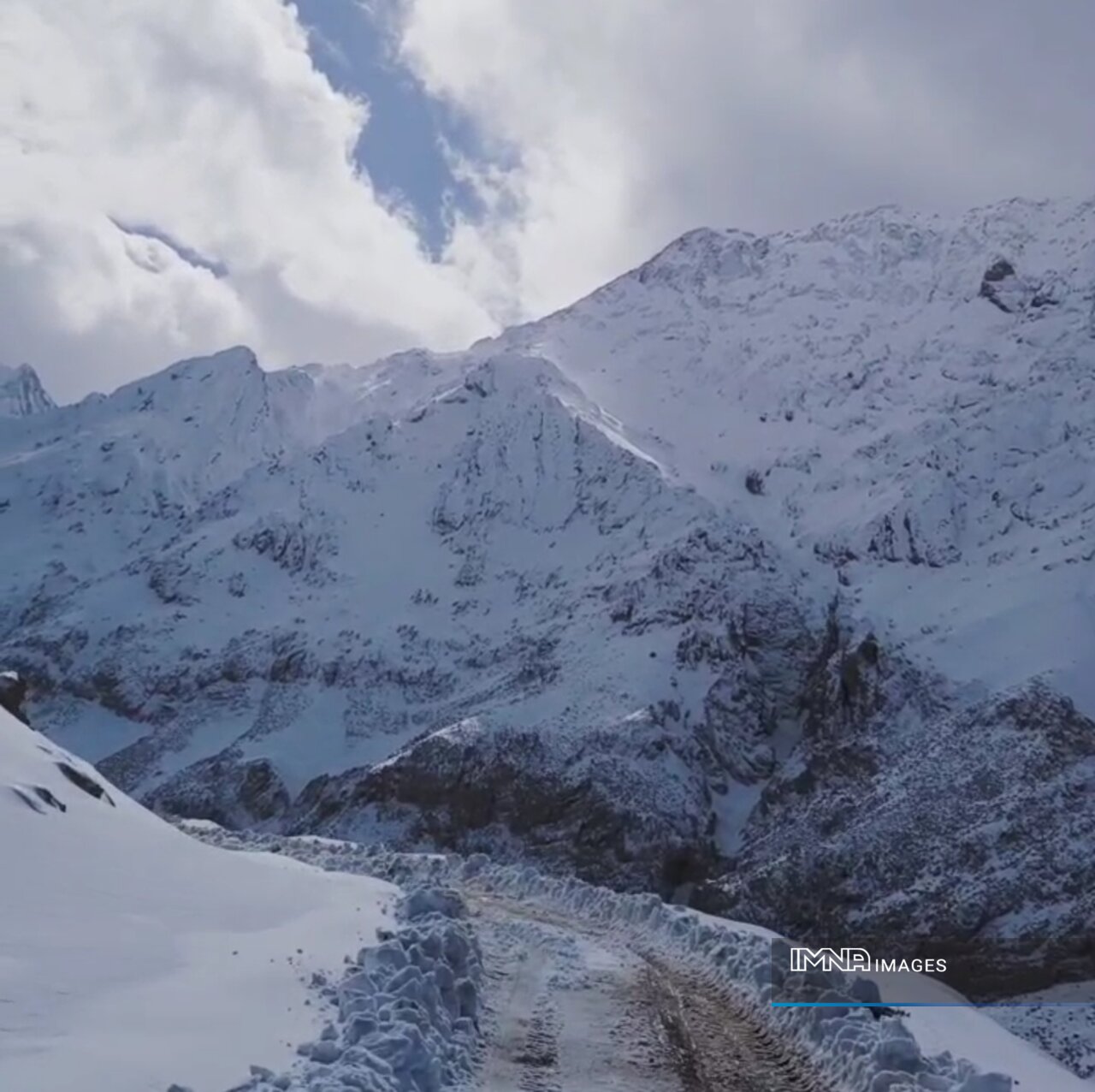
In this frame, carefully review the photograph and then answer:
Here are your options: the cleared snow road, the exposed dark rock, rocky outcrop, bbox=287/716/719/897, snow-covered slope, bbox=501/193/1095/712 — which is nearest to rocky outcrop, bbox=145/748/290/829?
rocky outcrop, bbox=287/716/719/897

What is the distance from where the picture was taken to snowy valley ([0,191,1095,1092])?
25.6 metres

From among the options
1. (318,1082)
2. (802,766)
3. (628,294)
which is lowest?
(318,1082)

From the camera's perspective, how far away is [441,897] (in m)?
22.4

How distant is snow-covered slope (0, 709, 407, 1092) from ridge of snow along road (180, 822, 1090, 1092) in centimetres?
552

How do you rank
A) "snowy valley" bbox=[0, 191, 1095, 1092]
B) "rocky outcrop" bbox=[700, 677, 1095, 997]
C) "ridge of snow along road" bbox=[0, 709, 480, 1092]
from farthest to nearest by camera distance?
"rocky outcrop" bbox=[700, 677, 1095, 997] < "snowy valley" bbox=[0, 191, 1095, 1092] < "ridge of snow along road" bbox=[0, 709, 480, 1092]

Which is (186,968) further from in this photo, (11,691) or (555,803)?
(555,803)

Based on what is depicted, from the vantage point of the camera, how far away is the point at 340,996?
13.6 metres

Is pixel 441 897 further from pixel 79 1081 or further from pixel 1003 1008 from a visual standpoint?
pixel 1003 1008

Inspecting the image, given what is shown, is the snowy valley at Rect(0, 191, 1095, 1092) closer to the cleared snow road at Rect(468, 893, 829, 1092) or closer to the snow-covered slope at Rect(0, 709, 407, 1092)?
the snow-covered slope at Rect(0, 709, 407, 1092)

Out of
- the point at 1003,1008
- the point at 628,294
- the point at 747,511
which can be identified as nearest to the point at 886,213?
the point at 628,294

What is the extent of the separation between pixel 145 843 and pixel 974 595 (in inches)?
2624

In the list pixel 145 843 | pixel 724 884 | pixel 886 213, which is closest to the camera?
pixel 145 843

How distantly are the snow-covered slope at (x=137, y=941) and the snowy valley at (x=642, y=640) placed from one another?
11 centimetres

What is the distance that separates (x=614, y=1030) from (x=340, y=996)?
3547 mm
